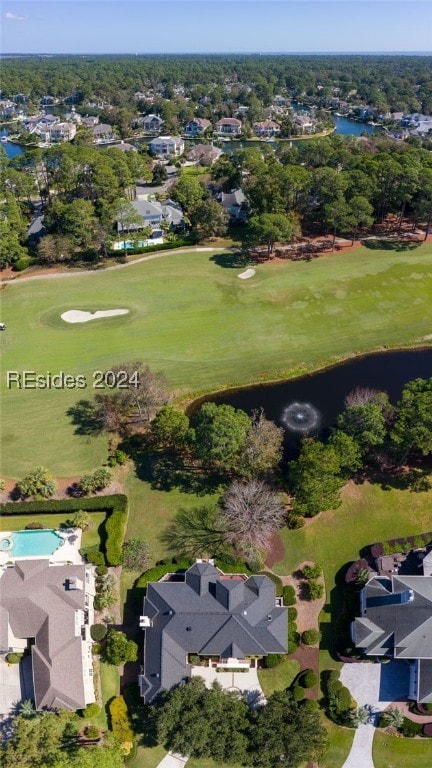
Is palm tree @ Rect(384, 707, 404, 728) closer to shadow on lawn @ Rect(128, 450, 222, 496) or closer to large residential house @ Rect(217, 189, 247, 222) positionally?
shadow on lawn @ Rect(128, 450, 222, 496)

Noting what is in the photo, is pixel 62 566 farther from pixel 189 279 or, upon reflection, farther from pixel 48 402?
pixel 189 279

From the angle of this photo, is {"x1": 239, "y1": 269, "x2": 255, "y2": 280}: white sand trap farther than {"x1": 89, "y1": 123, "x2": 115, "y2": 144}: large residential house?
No

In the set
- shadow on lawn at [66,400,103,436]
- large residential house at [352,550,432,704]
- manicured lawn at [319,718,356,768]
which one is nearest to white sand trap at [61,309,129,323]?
shadow on lawn at [66,400,103,436]

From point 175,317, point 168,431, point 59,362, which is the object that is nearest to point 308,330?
point 175,317

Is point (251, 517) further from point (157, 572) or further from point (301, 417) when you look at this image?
point (301, 417)

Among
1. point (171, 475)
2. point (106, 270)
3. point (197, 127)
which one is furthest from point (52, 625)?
point (197, 127)

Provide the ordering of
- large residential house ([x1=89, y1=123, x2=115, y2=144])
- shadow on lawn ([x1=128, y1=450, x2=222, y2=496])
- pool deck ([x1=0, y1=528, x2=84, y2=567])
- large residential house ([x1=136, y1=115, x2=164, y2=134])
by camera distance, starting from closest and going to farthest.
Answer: pool deck ([x1=0, y1=528, x2=84, y2=567]) < shadow on lawn ([x1=128, y1=450, x2=222, y2=496]) < large residential house ([x1=89, y1=123, x2=115, y2=144]) < large residential house ([x1=136, y1=115, x2=164, y2=134])

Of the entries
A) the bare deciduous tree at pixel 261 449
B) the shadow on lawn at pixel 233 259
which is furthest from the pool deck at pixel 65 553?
the shadow on lawn at pixel 233 259
